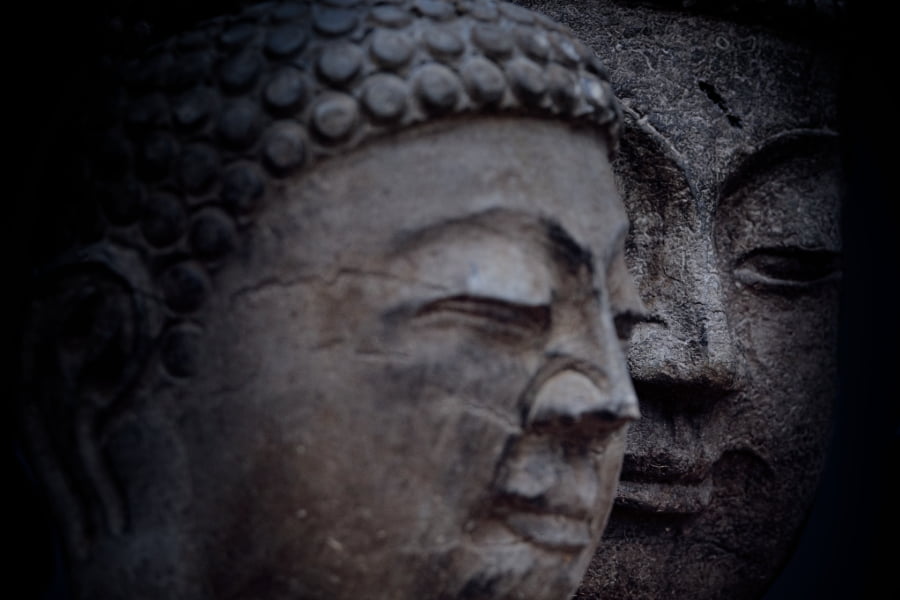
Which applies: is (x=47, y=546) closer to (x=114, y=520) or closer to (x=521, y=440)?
(x=114, y=520)

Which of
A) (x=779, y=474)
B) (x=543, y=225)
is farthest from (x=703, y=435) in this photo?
(x=543, y=225)

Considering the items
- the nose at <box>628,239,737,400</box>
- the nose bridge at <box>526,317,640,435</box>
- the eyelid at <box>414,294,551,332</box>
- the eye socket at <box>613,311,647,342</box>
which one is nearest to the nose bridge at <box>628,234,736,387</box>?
the nose at <box>628,239,737,400</box>

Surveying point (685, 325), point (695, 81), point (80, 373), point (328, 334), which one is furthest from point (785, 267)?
point (80, 373)

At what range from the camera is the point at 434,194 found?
140 centimetres

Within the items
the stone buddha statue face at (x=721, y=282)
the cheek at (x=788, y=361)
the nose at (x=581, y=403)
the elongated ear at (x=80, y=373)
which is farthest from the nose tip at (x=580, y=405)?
the cheek at (x=788, y=361)

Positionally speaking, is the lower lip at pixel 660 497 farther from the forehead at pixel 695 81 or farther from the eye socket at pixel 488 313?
the eye socket at pixel 488 313

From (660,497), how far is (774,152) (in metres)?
0.81

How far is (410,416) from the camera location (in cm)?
135

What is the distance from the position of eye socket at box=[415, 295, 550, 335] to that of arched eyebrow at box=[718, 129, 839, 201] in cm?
93

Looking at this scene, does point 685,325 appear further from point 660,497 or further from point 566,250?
point 566,250

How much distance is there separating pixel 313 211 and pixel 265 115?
0.52ft

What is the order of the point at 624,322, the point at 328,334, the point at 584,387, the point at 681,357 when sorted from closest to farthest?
the point at 328,334 → the point at 584,387 → the point at 624,322 → the point at 681,357

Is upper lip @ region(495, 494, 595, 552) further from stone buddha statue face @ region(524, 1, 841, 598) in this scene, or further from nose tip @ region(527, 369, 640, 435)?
stone buddha statue face @ region(524, 1, 841, 598)

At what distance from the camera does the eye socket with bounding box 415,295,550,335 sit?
138cm
